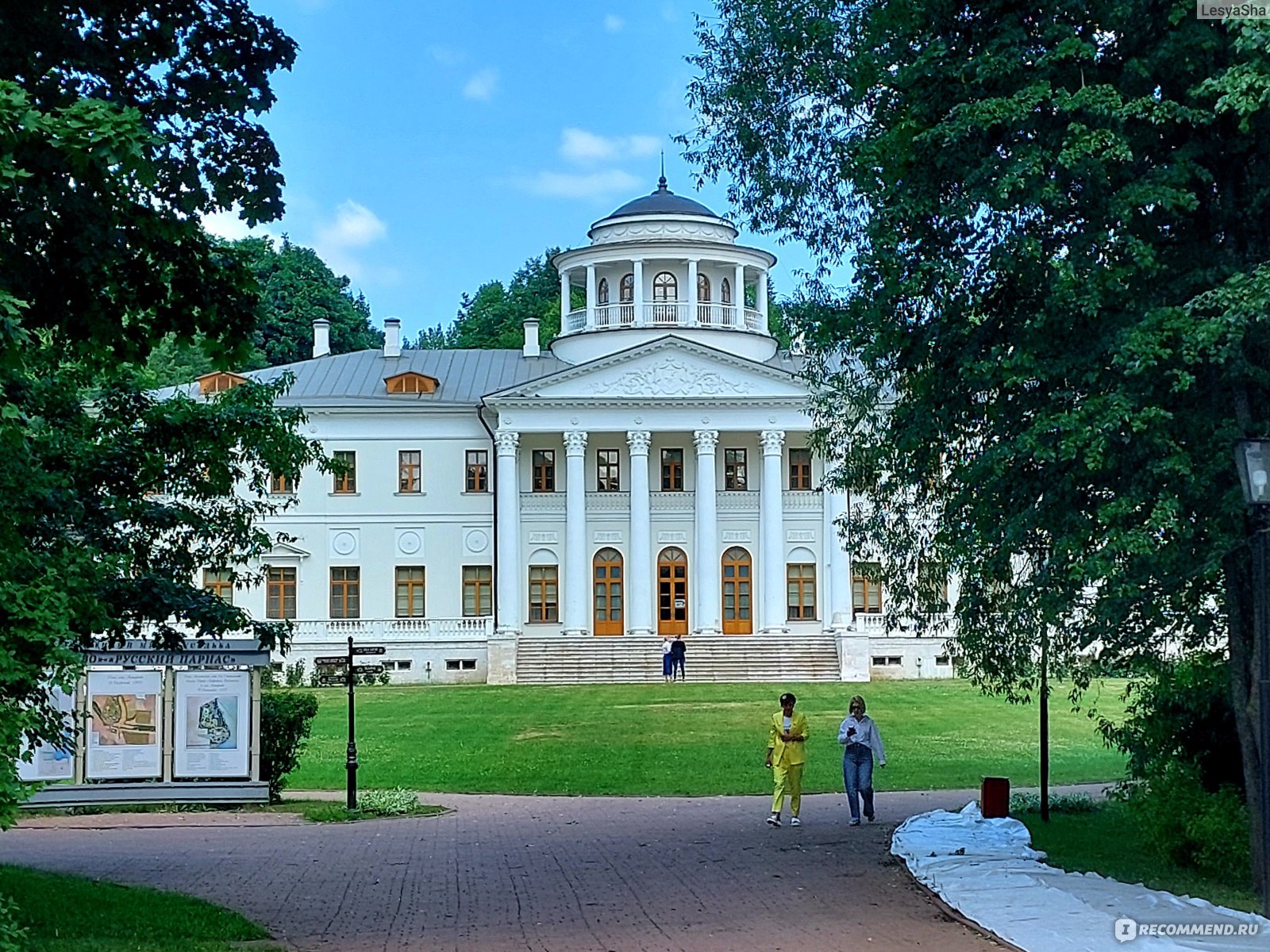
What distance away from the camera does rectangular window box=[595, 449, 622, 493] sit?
167 ft

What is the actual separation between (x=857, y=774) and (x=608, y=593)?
109 ft

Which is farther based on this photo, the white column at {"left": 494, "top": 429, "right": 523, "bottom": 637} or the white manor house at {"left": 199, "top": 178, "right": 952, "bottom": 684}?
the white column at {"left": 494, "top": 429, "right": 523, "bottom": 637}

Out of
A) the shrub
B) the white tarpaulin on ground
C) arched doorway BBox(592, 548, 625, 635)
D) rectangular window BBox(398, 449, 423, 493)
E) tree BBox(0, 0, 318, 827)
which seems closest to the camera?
tree BBox(0, 0, 318, 827)

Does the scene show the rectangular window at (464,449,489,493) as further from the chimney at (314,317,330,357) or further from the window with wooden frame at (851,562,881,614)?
the window with wooden frame at (851,562,881,614)

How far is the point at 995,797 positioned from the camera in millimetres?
15875

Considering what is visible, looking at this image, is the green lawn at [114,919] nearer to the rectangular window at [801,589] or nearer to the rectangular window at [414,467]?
the rectangular window at [414,467]

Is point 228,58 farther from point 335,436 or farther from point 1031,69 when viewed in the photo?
point 335,436

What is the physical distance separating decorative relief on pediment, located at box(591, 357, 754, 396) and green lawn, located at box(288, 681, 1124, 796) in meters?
11.9

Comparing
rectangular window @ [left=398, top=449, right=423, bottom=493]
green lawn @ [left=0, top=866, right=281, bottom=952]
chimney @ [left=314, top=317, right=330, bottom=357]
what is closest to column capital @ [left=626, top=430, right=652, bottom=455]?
rectangular window @ [left=398, top=449, right=423, bottom=493]

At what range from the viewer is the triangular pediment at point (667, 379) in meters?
48.6

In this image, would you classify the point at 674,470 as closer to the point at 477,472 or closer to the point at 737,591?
the point at 737,591

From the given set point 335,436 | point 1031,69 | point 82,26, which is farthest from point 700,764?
point 335,436

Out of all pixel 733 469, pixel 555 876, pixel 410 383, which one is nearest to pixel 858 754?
pixel 555 876

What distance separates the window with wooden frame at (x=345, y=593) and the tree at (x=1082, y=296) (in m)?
38.1
